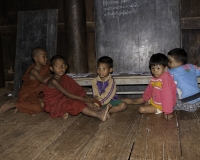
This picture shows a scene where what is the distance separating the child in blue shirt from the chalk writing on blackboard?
1.74 metres

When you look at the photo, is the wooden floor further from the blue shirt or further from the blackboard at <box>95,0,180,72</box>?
the blackboard at <box>95,0,180,72</box>

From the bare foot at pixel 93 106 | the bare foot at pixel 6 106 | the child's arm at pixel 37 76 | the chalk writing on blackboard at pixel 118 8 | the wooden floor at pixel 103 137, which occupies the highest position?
the chalk writing on blackboard at pixel 118 8

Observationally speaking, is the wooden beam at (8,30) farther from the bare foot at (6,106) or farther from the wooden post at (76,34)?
the bare foot at (6,106)

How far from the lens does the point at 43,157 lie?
2092 millimetres

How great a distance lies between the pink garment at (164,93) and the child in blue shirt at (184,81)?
0.16 m

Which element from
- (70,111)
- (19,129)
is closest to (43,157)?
(19,129)

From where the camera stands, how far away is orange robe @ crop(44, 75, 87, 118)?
326 centimetres

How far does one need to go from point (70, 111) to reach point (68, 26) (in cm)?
230

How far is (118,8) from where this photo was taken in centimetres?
483

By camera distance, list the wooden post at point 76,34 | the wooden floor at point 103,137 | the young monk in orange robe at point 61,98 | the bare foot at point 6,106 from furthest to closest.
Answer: the wooden post at point 76,34, the bare foot at point 6,106, the young monk in orange robe at point 61,98, the wooden floor at point 103,137

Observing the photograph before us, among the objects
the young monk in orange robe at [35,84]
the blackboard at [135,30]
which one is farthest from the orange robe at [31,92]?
the blackboard at [135,30]

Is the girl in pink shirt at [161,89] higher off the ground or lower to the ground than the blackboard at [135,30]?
lower

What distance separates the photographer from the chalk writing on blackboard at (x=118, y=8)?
15.6 ft

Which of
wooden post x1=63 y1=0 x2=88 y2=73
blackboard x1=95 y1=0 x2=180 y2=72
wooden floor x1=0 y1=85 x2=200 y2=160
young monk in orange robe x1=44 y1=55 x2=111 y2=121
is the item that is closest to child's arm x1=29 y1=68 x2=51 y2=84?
young monk in orange robe x1=44 y1=55 x2=111 y2=121
